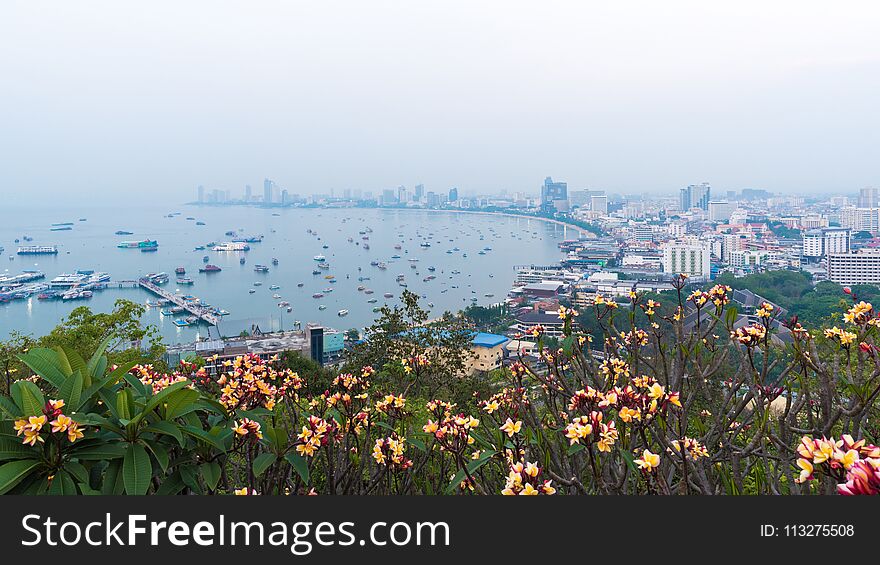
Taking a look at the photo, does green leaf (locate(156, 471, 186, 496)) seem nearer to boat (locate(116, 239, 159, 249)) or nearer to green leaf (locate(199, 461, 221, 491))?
green leaf (locate(199, 461, 221, 491))

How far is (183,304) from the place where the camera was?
2003 cm

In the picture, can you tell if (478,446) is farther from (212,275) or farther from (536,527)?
(212,275)

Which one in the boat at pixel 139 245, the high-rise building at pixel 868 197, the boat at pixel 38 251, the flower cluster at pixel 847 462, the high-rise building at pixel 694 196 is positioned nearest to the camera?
the flower cluster at pixel 847 462

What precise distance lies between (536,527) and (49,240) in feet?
158

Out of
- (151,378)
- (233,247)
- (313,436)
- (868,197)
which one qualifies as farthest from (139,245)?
(868,197)

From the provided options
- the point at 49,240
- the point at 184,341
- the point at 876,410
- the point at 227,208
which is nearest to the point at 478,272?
the point at 184,341

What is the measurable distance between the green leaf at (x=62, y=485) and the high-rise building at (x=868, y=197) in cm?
5742

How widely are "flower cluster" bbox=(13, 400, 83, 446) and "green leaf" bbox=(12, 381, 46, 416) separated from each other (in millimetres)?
56

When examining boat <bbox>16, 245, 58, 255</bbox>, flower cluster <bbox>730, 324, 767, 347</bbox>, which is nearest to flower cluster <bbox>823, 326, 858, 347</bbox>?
flower cluster <bbox>730, 324, 767, 347</bbox>

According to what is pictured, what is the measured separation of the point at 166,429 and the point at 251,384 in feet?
1.01

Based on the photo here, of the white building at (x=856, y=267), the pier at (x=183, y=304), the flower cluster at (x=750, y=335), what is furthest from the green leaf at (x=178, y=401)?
the white building at (x=856, y=267)

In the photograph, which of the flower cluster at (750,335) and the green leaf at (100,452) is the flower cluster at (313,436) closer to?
the green leaf at (100,452)

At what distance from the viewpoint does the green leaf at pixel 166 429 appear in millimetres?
1164

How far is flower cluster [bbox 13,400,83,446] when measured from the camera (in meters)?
1.04
